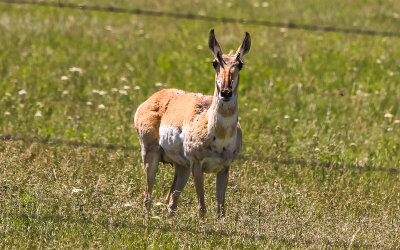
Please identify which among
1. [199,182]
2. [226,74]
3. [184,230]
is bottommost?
[184,230]

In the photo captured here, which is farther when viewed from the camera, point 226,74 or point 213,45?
point 213,45

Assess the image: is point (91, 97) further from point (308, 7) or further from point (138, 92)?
point (308, 7)

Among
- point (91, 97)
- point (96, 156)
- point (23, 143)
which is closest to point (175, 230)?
point (96, 156)

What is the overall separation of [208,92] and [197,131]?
5.15 metres

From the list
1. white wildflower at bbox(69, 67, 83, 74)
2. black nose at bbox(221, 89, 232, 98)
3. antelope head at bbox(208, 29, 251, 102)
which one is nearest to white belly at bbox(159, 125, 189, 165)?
antelope head at bbox(208, 29, 251, 102)

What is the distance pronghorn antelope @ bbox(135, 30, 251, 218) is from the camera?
26.6 feet

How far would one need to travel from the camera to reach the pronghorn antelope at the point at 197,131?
26.6ft

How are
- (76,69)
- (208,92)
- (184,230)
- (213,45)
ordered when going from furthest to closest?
(76,69) → (208,92) → (213,45) → (184,230)

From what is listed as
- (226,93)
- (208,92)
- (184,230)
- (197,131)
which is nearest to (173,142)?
(197,131)

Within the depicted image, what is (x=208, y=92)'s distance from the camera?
13539mm

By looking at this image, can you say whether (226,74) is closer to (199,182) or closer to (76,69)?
(199,182)

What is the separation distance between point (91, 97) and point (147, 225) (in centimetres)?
608

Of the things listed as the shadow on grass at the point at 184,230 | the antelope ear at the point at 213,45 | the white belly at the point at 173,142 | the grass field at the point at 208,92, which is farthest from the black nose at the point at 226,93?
the shadow on grass at the point at 184,230

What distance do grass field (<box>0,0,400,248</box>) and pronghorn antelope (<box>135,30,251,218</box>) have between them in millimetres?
312
